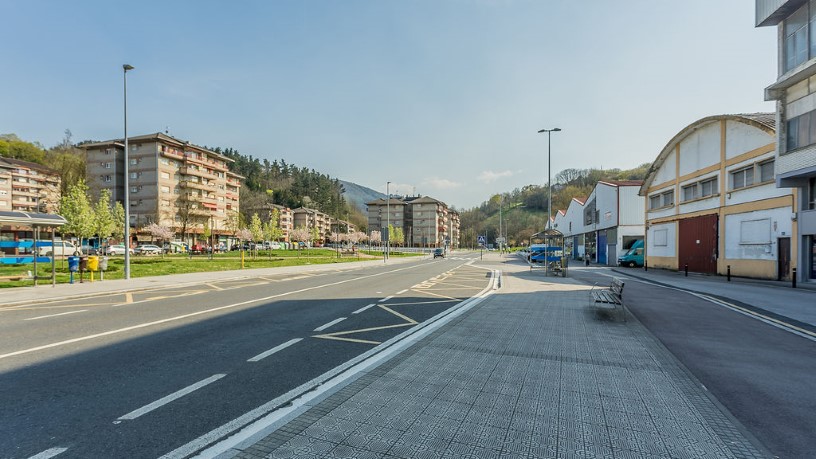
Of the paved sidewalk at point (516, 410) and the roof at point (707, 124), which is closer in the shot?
the paved sidewalk at point (516, 410)

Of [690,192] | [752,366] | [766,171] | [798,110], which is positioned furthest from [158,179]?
[798,110]

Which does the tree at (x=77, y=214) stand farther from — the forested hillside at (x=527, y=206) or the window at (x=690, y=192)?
the forested hillside at (x=527, y=206)

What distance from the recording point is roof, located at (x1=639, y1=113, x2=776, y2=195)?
20.5 metres

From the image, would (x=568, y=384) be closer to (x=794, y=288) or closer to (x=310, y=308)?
(x=310, y=308)

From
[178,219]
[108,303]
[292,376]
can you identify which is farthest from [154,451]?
[178,219]

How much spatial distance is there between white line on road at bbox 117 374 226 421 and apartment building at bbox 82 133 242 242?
221 feet

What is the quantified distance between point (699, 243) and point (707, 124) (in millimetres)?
7980

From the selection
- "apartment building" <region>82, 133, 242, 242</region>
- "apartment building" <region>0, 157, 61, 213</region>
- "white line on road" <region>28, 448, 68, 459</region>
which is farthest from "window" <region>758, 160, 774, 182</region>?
"apartment building" <region>0, 157, 61, 213</region>

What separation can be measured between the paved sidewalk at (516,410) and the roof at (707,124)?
21967mm

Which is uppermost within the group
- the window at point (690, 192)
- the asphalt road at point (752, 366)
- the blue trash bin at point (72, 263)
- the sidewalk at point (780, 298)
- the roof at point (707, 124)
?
the roof at point (707, 124)

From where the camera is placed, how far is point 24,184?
6881 centimetres

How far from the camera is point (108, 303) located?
1116cm

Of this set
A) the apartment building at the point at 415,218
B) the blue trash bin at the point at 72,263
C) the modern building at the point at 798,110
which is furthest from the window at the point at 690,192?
the apartment building at the point at 415,218

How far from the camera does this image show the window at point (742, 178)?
21.6 meters
